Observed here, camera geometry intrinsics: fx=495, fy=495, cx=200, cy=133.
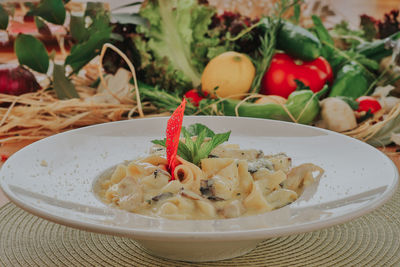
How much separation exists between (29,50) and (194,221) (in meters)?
1.81

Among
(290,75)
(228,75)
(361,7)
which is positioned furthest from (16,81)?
(361,7)

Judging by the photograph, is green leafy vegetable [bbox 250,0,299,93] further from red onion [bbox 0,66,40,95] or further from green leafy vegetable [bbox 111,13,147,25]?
red onion [bbox 0,66,40,95]

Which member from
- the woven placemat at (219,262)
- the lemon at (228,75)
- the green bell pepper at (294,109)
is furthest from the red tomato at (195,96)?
the woven placemat at (219,262)

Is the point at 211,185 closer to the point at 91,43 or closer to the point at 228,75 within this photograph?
the point at 228,75

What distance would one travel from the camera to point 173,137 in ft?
4.14

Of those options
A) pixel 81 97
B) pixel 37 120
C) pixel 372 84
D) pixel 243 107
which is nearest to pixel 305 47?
pixel 372 84

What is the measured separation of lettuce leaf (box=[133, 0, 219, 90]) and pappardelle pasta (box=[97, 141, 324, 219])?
133 centimetres

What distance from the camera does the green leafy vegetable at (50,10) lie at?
255cm

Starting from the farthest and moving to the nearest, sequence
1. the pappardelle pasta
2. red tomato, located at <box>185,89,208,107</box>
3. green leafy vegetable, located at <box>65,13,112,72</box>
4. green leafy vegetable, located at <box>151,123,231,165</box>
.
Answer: green leafy vegetable, located at <box>65,13,112,72</box>
red tomato, located at <box>185,89,208,107</box>
green leafy vegetable, located at <box>151,123,231,165</box>
the pappardelle pasta

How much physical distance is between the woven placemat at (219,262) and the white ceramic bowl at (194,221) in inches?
2.4

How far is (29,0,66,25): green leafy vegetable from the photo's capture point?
2555 millimetres

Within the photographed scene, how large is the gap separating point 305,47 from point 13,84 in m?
1.52

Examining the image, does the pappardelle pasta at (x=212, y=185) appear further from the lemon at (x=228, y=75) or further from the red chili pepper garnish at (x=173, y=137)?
the lemon at (x=228, y=75)

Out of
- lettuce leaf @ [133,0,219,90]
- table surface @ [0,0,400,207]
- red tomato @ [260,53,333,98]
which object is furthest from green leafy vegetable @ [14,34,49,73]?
table surface @ [0,0,400,207]
